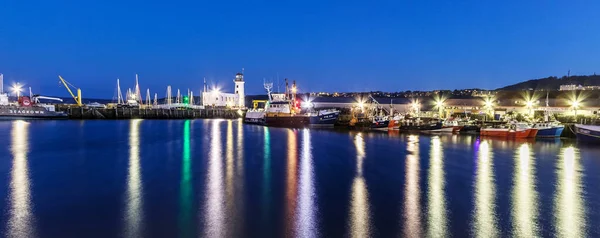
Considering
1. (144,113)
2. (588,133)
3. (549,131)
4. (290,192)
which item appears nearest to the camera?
(290,192)

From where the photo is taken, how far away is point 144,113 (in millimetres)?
86062

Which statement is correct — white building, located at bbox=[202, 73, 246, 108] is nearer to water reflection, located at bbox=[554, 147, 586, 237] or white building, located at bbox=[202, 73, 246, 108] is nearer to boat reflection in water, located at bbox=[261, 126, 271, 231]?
boat reflection in water, located at bbox=[261, 126, 271, 231]

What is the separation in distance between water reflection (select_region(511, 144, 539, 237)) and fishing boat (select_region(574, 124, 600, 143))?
17.3m

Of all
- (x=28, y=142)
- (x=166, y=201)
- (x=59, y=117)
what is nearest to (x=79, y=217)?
(x=166, y=201)

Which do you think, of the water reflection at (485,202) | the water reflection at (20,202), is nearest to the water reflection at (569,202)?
the water reflection at (485,202)

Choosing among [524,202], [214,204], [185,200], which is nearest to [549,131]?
[524,202]

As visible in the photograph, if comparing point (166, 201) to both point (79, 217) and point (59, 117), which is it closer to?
point (79, 217)

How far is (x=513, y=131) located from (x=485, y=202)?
28.2m

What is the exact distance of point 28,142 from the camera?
2900cm

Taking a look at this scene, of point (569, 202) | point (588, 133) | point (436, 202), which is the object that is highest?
point (588, 133)

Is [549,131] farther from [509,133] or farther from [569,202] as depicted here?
[569,202]

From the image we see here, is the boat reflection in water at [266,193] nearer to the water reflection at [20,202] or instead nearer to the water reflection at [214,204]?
the water reflection at [214,204]

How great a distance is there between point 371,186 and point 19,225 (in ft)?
33.0

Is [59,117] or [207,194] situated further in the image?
[59,117]
